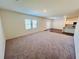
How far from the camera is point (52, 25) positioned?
38.5 ft

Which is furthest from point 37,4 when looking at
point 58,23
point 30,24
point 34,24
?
point 58,23

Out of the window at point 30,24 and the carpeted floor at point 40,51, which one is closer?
the carpeted floor at point 40,51

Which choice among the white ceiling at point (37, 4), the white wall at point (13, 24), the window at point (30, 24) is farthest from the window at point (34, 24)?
the white ceiling at point (37, 4)

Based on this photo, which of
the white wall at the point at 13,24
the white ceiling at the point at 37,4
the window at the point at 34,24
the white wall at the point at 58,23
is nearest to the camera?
the white ceiling at the point at 37,4

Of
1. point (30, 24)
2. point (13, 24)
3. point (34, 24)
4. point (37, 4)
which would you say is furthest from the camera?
point (34, 24)

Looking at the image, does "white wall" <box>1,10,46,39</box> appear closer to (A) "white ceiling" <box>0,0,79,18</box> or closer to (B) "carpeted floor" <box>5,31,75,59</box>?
(A) "white ceiling" <box>0,0,79,18</box>

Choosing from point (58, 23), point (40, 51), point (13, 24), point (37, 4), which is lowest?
point (40, 51)

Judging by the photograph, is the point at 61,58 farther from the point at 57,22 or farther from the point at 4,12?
the point at 57,22

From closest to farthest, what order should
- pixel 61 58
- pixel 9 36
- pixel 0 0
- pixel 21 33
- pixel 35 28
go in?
pixel 61 58 < pixel 0 0 < pixel 9 36 < pixel 21 33 < pixel 35 28

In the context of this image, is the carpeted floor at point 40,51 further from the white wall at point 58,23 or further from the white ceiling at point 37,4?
the white wall at point 58,23

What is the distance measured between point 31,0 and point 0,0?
50.3 inches

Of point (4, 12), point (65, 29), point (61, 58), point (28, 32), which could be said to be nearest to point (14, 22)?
point (4, 12)

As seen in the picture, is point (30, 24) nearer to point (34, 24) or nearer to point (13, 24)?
point (34, 24)

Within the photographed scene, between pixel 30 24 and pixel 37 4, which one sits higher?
pixel 37 4
